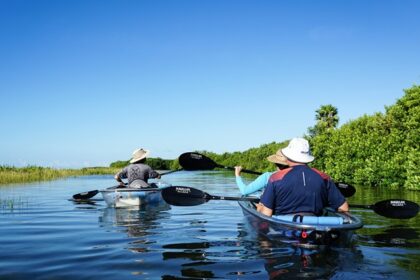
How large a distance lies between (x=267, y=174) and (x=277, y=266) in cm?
302

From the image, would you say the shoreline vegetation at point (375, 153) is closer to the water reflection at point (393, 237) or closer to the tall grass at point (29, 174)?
the tall grass at point (29, 174)

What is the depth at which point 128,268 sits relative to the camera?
5.82 metres

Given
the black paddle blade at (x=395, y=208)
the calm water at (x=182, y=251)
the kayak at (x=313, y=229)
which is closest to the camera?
the calm water at (x=182, y=251)

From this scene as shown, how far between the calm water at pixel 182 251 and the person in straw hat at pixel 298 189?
0.64 metres

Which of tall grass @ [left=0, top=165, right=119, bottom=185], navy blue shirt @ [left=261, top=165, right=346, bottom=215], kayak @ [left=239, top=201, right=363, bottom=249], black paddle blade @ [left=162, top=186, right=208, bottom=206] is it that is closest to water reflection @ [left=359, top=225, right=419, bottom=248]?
kayak @ [left=239, top=201, right=363, bottom=249]

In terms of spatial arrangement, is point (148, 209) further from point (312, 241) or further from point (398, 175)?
point (398, 175)

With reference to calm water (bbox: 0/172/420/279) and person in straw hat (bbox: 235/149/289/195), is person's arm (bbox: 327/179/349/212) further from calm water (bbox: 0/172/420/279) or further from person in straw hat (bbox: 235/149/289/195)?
person in straw hat (bbox: 235/149/289/195)

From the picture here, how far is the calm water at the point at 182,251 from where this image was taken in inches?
217

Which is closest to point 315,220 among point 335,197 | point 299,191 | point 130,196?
point 299,191

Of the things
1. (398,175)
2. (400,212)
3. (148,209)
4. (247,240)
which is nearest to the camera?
(247,240)

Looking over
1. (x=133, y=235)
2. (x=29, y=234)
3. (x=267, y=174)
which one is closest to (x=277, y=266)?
(x=267, y=174)

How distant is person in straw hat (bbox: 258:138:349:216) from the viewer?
6.66 metres

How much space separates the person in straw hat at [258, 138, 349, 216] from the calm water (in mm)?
645

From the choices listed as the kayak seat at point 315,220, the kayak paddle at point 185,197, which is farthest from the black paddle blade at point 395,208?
the kayak paddle at point 185,197
